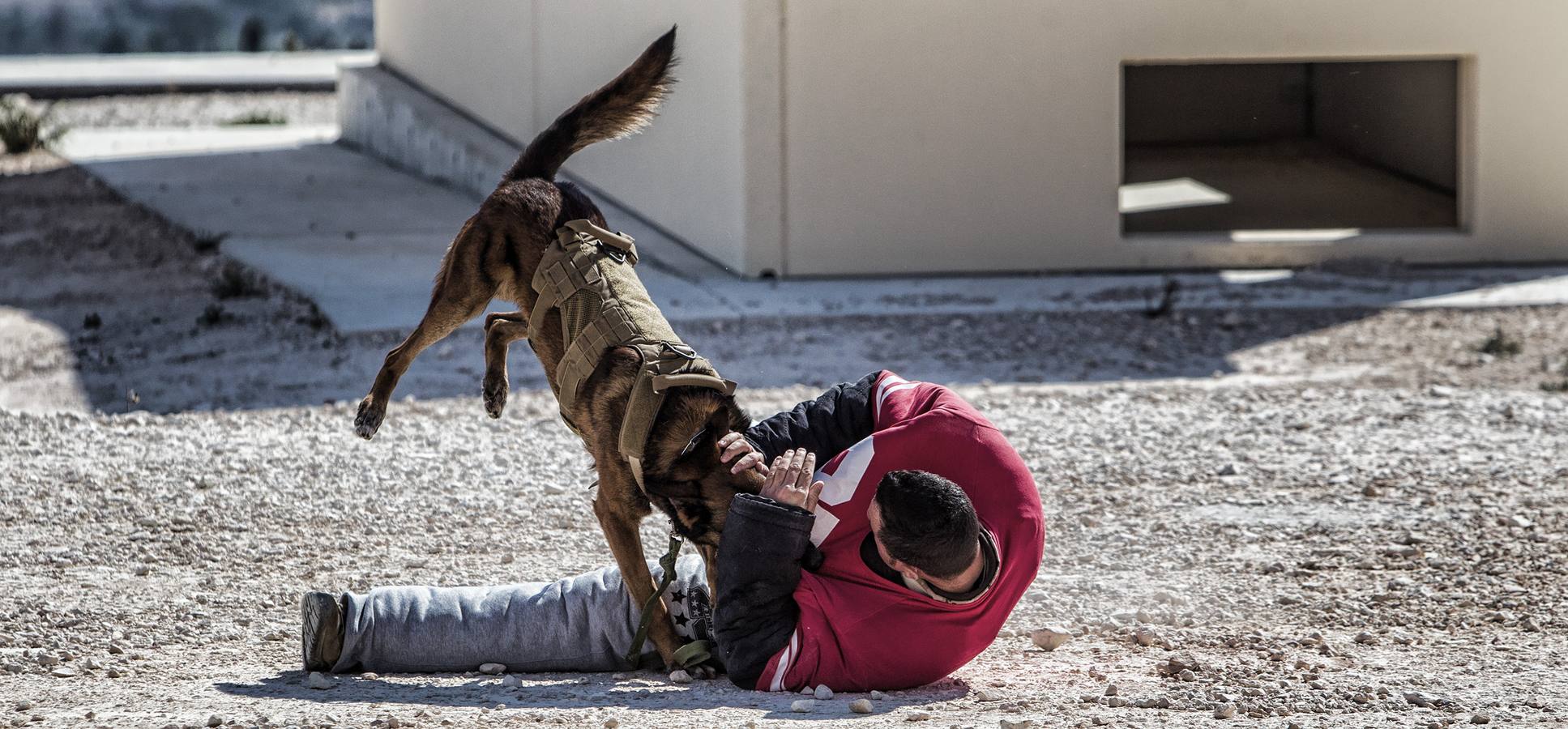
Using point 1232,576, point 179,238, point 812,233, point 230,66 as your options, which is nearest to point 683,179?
point 812,233

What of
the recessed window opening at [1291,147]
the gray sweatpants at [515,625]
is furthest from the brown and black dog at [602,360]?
the recessed window opening at [1291,147]

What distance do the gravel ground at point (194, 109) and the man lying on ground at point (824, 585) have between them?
1676 centimetres

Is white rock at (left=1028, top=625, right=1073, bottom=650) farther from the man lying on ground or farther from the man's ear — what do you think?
the man's ear

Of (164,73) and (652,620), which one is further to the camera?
(164,73)

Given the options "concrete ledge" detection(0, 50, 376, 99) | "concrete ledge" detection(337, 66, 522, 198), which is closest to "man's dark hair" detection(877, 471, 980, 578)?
"concrete ledge" detection(337, 66, 522, 198)

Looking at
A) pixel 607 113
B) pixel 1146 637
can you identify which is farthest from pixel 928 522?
pixel 607 113

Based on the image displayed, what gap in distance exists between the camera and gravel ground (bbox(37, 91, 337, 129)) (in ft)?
69.3

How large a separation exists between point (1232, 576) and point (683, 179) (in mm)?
6998

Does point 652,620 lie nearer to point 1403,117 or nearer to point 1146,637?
point 1146,637

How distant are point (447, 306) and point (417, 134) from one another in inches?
411

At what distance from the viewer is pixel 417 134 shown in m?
14.6

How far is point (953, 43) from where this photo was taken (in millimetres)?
10992

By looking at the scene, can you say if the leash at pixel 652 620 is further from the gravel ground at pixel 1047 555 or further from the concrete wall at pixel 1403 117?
the concrete wall at pixel 1403 117

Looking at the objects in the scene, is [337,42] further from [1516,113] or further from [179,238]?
[1516,113]
